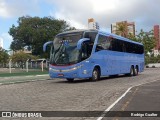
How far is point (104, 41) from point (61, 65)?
4489 millimetres

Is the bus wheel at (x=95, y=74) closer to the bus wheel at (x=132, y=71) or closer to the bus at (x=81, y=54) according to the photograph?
the bus at (x=81, y=54)

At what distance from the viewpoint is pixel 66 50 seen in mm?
24406

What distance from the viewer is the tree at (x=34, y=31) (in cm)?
7556

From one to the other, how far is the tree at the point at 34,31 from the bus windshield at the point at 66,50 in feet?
165

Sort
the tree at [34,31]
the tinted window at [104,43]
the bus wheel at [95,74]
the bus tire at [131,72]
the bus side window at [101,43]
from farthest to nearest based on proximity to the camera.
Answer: the tree at [34,31], the bus tire at [131,72], the tinted window at [104,43], the bus side window at [101,43], the bus wheel at [95,74]

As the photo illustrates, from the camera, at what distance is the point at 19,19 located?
8156cm

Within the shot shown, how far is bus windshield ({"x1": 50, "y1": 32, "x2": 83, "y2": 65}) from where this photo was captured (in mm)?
24172

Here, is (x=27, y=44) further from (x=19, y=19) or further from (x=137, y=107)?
(x=137, y=107)

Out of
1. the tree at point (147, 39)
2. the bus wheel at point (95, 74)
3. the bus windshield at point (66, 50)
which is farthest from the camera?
the tree at point (147, 39)

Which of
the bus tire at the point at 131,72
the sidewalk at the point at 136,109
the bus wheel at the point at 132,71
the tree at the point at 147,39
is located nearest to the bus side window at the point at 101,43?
the bus tire at the point at 131,72

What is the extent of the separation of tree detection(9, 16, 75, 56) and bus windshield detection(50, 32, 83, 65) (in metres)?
50.1

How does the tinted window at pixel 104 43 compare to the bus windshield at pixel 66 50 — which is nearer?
the bus windshield at pixel 66 50

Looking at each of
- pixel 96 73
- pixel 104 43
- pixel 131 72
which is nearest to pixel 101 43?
pixel 104 43

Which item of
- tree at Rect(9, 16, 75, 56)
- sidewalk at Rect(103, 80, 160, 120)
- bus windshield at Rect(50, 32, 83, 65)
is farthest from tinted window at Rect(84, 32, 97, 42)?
tree at Rect(9, 16, 75, 56)
